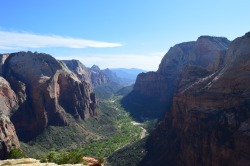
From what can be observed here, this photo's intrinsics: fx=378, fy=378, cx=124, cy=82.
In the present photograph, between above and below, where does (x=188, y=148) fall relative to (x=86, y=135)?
above

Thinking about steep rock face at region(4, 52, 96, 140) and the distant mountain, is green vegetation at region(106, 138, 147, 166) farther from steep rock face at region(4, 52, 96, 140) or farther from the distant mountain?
steep rock face at region(4, 52, 96, 140)

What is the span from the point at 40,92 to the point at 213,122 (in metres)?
89.8

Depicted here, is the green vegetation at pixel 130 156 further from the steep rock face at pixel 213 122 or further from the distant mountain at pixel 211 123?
the steep rock face at pixel 213 122

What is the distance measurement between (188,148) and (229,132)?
16.3 meters

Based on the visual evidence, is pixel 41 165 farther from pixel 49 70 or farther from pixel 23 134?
pixel 49 70

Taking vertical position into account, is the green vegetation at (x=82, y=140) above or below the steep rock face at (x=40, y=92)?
below

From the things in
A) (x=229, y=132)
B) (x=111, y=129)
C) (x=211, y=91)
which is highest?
(x=211, y=91)

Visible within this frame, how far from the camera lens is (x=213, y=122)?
95312mm

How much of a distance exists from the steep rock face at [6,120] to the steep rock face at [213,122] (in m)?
42.0

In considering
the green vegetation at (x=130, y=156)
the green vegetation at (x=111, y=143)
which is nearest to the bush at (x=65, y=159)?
the green vegetation at (x=130, y=156)

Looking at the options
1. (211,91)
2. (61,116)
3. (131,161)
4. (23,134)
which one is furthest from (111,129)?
(211,91)

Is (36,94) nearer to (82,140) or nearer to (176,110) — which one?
(82,140)

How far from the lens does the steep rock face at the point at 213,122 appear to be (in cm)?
8681

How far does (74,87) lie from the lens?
18925cm
